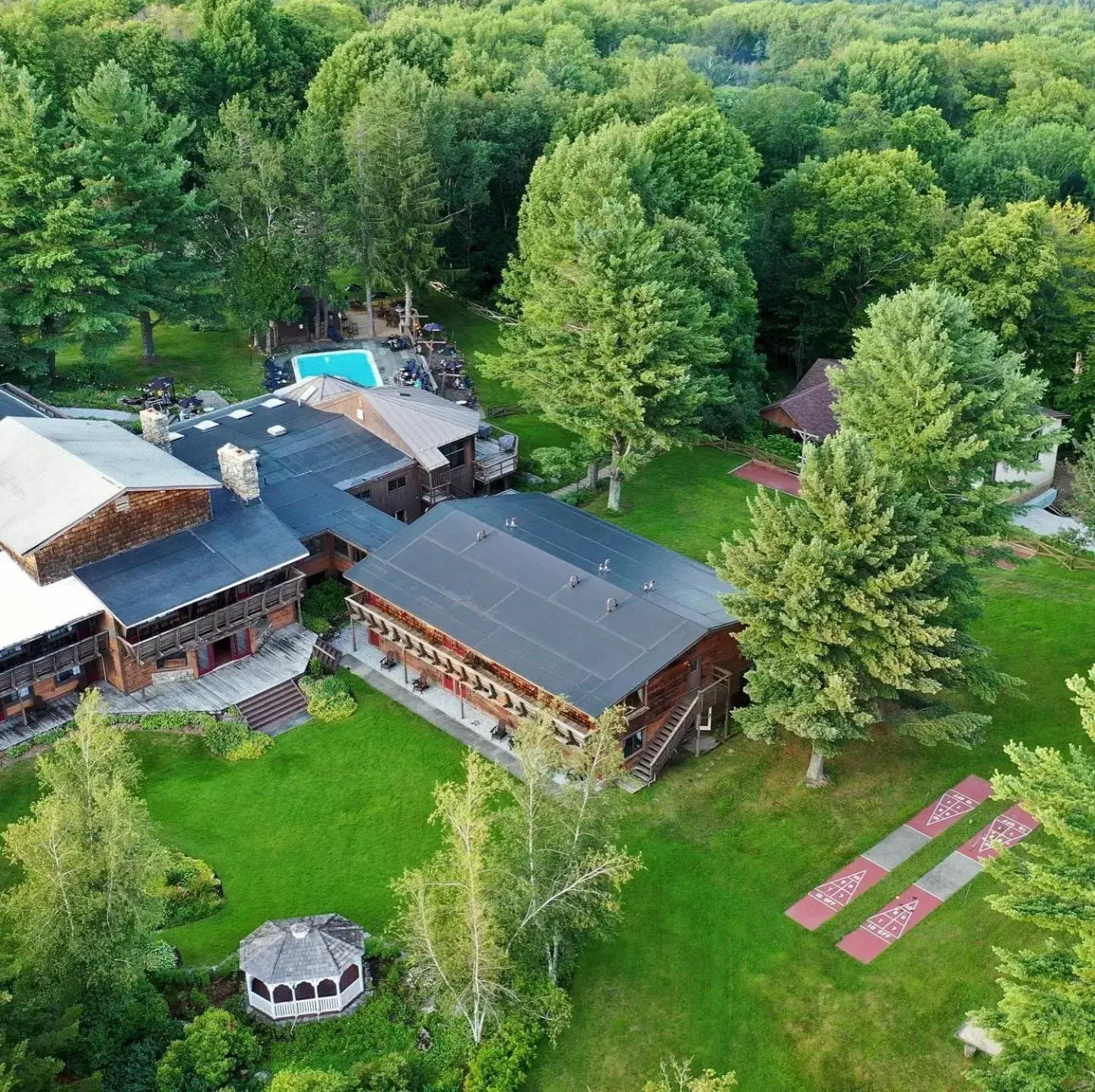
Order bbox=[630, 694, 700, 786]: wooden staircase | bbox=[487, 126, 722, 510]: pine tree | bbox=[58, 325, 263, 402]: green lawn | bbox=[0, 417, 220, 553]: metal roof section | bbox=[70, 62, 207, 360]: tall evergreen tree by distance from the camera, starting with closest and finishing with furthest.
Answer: bbox=[630, 694, 700, 786]: wooden staircase → bbox=[0, 417, 220, 553]: metal roof section → bbox=[487, 126, 722, 510]: pine tree → bbox=[70, 62, 207, 360]: tall evergreen tree → bbox=[58, 325, 263, 402]: green lawn

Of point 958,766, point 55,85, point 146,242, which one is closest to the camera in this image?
point 958,766

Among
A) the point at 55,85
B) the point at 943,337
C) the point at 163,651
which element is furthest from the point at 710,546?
the point at 55,85

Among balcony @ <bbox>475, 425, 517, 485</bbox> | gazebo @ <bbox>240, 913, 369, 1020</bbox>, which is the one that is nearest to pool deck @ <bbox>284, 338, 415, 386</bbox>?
balcony @ <bbox>475, 425, 517, 485</bbox>

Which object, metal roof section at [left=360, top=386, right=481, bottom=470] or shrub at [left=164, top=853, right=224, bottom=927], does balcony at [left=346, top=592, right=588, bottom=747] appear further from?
shrub at [left=164, top=853, right=224, bottom=927]

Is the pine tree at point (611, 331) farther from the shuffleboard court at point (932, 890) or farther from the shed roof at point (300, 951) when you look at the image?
the shed roof at point (300, 951)

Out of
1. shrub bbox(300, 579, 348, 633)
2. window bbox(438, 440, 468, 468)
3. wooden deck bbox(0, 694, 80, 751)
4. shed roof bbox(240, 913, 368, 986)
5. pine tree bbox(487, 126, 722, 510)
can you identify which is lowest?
wooden deck bbox(0, 694, 80, 751)

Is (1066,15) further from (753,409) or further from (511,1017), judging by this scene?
(511,1017)

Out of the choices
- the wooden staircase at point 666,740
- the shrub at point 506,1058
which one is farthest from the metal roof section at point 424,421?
the shrub at point 506,1058
